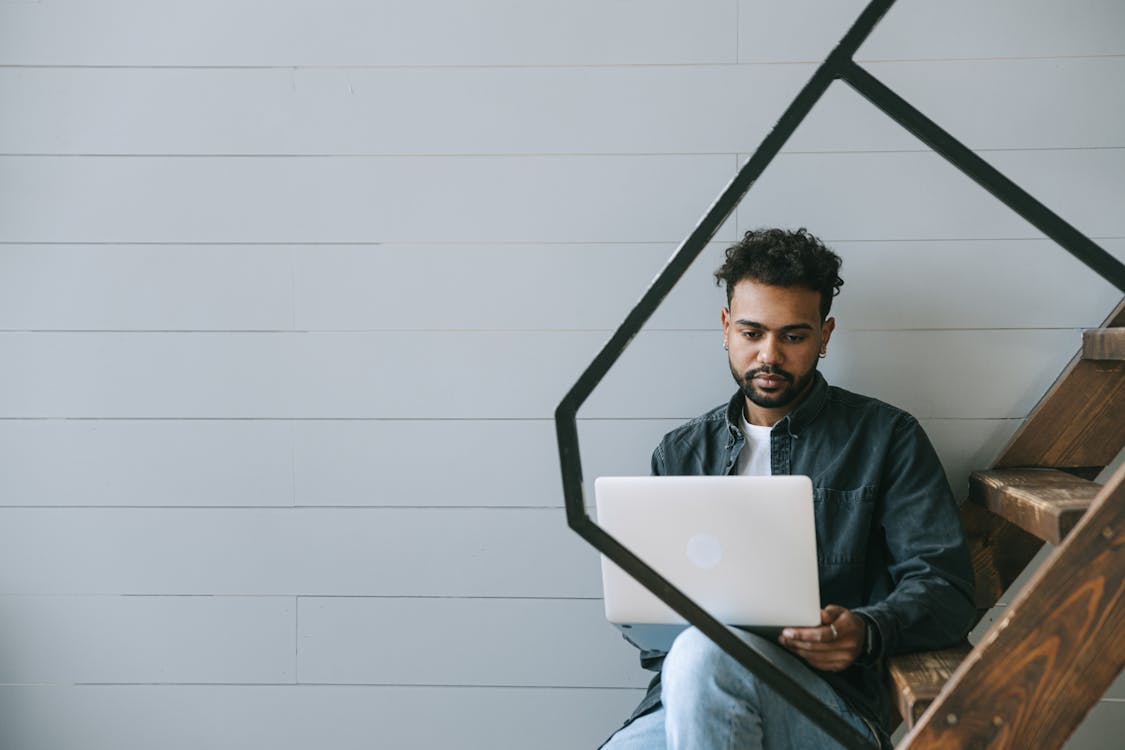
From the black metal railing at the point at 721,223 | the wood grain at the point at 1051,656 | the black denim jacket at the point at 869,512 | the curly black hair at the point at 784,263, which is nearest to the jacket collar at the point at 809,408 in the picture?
the black denim jacket at the point at 869,512

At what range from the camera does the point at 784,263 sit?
1.67m

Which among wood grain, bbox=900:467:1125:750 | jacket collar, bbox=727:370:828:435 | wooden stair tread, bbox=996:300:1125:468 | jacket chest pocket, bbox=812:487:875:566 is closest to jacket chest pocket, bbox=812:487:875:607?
jacket chest pocket, bbox=812:487:875:566

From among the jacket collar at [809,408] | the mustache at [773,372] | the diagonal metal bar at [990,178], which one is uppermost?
the diagonal metal bar at [990,178]

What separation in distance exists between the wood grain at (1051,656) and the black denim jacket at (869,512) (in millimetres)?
334

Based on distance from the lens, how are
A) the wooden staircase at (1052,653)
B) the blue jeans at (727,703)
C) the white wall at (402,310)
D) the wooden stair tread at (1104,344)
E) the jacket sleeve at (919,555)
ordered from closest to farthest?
1. the wooden staircase at (1052,653)
2. the blue jeans at (727,703)
3. the jacket sleeve at (919,555)
4. the wooden stair tread at (1104,344)
5. the white wall at (402,310)

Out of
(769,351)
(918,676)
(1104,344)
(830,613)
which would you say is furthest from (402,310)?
(1104,344)

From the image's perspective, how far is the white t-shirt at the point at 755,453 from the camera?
174cm

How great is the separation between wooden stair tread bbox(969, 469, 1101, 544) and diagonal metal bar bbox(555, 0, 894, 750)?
0.41m

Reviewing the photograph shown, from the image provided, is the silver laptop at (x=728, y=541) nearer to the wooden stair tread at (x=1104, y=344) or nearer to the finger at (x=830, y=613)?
the finger at (x=830, y=613)

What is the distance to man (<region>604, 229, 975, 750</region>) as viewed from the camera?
1334 millimetres

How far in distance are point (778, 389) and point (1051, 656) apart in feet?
2.29

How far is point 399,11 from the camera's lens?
190 cm

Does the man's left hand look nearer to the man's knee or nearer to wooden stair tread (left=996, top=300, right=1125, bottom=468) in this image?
the man's knee

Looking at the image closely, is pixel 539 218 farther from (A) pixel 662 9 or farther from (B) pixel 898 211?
(B) pixel 898 211
